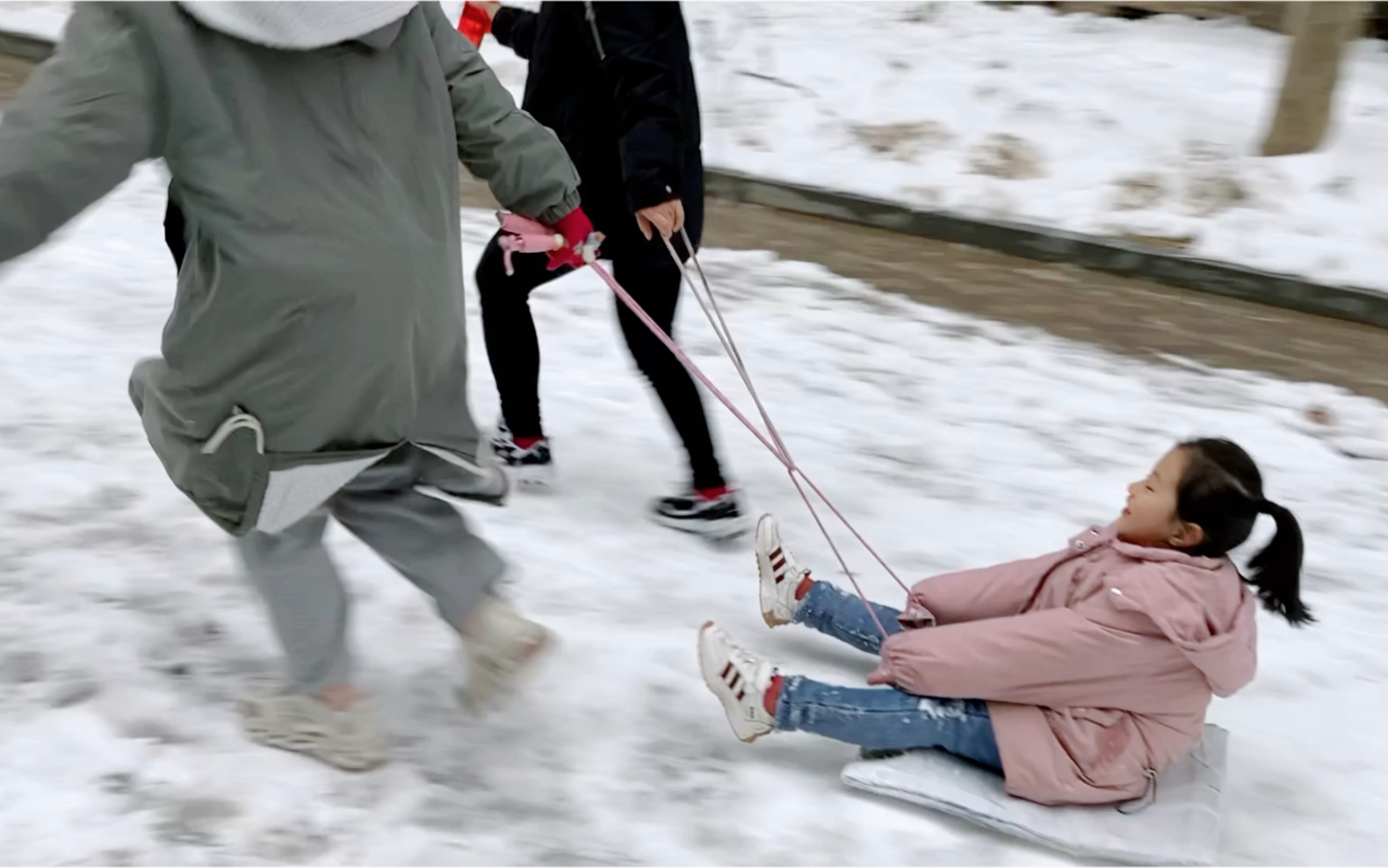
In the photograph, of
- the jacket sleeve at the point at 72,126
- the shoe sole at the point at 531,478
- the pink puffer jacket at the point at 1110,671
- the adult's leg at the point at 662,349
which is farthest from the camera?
the shoe sole at the point at 531,478

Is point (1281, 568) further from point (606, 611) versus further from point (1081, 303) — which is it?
point (1081, 303)

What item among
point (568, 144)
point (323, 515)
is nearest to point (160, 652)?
point (323, 515)

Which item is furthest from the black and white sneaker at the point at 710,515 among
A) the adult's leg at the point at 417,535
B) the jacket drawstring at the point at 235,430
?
the jacket drawstring at the point at 235,430

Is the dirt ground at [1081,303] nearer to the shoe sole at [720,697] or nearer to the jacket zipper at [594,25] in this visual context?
the jacket zipper at [594,25]

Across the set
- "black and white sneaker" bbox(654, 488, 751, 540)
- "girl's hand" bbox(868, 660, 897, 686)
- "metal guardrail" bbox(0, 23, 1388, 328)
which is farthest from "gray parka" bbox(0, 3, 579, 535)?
"metal guardrail" bbox(0, 23, 1388, 328)

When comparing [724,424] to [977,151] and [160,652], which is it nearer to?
[160,652]

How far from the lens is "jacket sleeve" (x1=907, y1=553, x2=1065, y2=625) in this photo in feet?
8.03

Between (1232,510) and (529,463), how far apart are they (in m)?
1.78

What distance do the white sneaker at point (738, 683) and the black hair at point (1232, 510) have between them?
0.79 m

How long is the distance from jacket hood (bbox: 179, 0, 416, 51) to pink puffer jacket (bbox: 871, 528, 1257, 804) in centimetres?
141

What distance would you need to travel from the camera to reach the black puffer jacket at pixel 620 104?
2.72 m

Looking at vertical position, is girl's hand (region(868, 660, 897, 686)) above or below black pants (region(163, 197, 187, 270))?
below

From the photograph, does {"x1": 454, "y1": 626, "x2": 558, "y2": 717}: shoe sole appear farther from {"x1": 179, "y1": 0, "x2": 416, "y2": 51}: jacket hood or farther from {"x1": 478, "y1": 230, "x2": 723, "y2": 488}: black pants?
{"x1": 179, "y1": 0, "x2": 416, "y2": 51}: jacket hood

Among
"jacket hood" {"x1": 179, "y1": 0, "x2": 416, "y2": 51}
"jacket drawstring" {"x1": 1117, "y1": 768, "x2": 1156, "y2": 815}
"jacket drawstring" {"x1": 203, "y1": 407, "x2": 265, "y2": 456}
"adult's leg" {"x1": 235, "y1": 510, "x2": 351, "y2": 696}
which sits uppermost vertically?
"jacket hood" {"x1": 179, "y1": 0, "x2": 416, "y2": 51}
